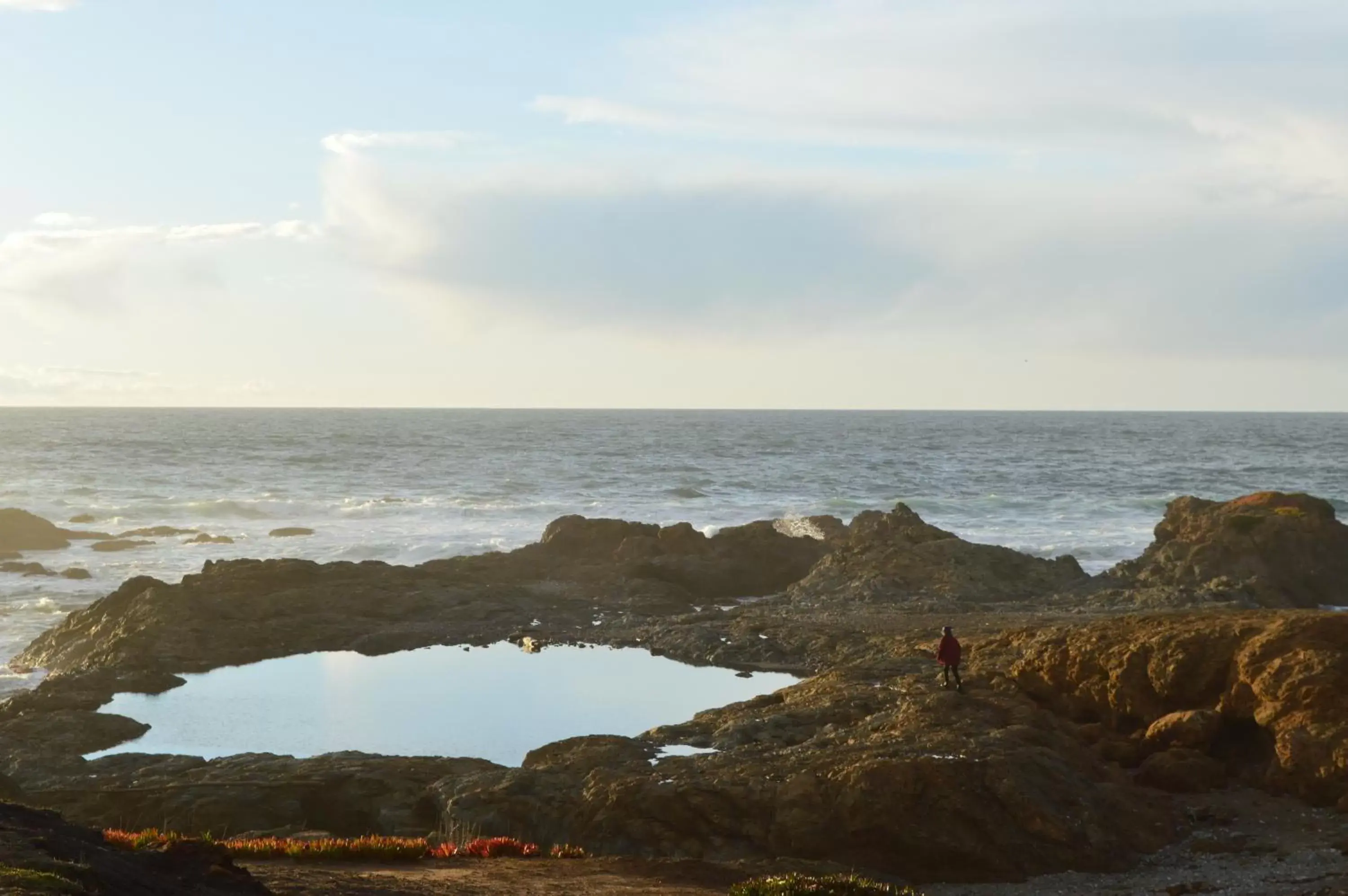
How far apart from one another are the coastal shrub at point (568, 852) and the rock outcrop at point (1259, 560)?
24.2m

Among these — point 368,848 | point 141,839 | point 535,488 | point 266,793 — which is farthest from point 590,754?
point 535,488

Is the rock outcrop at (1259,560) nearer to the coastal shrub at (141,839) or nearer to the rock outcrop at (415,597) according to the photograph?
the rock outcrop at (415,597)

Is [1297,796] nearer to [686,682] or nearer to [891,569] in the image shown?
[686,682]

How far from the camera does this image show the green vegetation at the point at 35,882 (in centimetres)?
974

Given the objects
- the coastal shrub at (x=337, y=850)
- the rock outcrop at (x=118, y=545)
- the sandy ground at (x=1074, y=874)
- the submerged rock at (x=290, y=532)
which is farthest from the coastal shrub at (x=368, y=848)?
the submerged rock at (x=290, y=532)

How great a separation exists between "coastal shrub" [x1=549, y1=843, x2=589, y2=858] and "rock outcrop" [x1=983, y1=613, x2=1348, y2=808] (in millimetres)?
8604

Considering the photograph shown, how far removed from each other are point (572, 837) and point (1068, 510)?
2271 inches

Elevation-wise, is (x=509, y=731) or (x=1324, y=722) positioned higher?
(x=1324, y=722)

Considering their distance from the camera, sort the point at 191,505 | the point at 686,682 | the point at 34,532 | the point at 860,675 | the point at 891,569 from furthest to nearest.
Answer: the point at 191,505 → the point at 34,532 → the point at 891,569 → the point at 686,682 → the point at 860,675

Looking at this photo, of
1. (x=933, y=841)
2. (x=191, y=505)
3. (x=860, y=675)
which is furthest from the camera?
(x=191, y=505)

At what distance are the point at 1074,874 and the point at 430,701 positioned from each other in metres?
14.8

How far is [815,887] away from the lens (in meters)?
13.6

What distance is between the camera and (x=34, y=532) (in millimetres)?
56094

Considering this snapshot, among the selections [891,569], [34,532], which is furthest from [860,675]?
[34,532]
